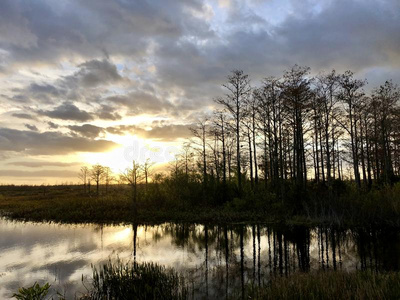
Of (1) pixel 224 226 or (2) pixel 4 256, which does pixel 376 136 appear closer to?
(1) pixel 224 226

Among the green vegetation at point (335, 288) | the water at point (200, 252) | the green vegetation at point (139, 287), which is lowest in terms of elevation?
the water at point (200, 252)

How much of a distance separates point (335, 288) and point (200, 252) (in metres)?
8.79

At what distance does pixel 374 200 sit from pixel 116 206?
2337 centimetres

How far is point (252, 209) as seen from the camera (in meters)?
27.6

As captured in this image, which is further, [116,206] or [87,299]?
[116,206]

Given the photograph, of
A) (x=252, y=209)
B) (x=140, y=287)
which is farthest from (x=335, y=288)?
(x=252, y=209)

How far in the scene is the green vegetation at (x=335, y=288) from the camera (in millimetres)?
6621

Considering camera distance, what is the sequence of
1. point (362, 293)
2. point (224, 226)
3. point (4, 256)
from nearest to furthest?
point (362, 293) < point (4, 256) < point (224, 226)

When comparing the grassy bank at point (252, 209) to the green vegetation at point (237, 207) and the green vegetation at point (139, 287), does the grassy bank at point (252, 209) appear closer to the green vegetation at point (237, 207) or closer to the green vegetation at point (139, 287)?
the green vegetation at point (237, 207)

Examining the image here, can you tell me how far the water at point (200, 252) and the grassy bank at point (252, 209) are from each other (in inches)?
Result: 72.5

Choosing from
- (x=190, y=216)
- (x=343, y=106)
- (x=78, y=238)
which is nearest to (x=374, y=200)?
(x=190, y=216)

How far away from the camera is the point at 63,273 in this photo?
37.8 ft

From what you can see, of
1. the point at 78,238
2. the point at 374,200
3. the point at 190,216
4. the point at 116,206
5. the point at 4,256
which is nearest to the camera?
the point at 4,256

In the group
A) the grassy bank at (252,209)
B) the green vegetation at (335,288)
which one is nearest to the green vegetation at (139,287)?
the green vegetation at (335,288)
